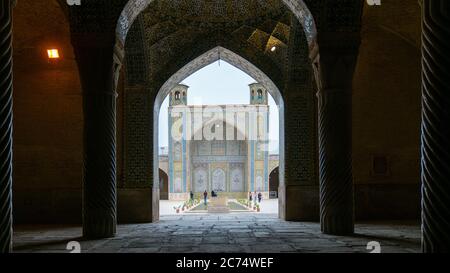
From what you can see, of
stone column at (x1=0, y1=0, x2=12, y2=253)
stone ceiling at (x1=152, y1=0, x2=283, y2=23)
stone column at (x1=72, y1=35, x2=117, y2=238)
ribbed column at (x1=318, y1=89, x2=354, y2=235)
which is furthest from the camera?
stone ceiling at (x1=152, y1=0, x2=283, y2=23)

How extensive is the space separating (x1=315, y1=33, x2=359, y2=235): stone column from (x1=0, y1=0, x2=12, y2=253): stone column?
428cm

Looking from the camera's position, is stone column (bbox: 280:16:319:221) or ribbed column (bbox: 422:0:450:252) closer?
ribbed column (bbox: 422:0:450:252)

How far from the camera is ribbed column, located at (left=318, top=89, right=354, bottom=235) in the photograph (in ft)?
21.4

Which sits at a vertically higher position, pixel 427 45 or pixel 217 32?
pixel 217 32

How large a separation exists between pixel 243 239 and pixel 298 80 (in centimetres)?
525

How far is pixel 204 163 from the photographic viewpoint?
34.6m

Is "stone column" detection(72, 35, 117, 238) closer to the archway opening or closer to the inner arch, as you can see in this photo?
the inner arch

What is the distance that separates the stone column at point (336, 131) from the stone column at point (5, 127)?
4.28m

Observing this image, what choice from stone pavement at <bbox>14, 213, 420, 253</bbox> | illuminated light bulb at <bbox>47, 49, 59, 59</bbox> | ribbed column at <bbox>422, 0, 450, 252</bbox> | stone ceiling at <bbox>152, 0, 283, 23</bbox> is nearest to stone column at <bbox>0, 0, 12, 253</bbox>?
stone pavement at <bbox>14, 213, 420, 253</bbox>

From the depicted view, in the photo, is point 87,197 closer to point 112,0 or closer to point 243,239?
point 243,239

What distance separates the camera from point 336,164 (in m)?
6.52
